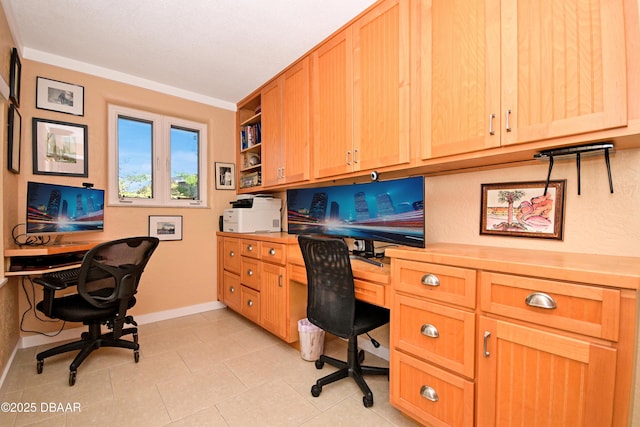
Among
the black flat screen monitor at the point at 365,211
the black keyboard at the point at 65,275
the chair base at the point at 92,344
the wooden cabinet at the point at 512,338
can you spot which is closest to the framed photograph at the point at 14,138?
the black keyboard at the point at 65,275

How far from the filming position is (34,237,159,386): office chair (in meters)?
1.93

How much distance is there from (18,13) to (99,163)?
1.22 m

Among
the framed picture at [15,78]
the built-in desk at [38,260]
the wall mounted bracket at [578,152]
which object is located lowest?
the built-in desk at [38,260]

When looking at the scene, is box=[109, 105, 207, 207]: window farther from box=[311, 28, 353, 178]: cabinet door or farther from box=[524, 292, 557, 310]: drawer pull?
box=[524, 292, 557, 310]: drawer pull

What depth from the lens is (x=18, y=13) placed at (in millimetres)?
2035

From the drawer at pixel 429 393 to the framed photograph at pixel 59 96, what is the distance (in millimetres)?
3435

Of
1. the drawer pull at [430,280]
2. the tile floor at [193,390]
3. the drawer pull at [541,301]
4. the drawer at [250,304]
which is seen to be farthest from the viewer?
the drawer at [250,304]

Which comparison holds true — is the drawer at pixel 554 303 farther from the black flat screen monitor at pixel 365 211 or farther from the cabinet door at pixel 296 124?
the cabinet door at pixel 296 124

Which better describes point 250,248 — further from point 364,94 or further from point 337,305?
point 364,94

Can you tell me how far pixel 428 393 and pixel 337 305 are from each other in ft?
2.15

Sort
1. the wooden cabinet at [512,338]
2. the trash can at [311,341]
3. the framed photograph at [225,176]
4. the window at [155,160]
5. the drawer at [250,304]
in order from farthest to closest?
the framed photograph at [225,176] < the window at [155,160] < the drawer at [250,304] < the trash can at [311,341] < the wooden cabinet at [512,338]

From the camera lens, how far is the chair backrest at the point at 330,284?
5.64 feet

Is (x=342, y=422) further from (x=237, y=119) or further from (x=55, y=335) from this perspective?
(x=237, y=119)

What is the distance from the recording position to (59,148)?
2.60 m
